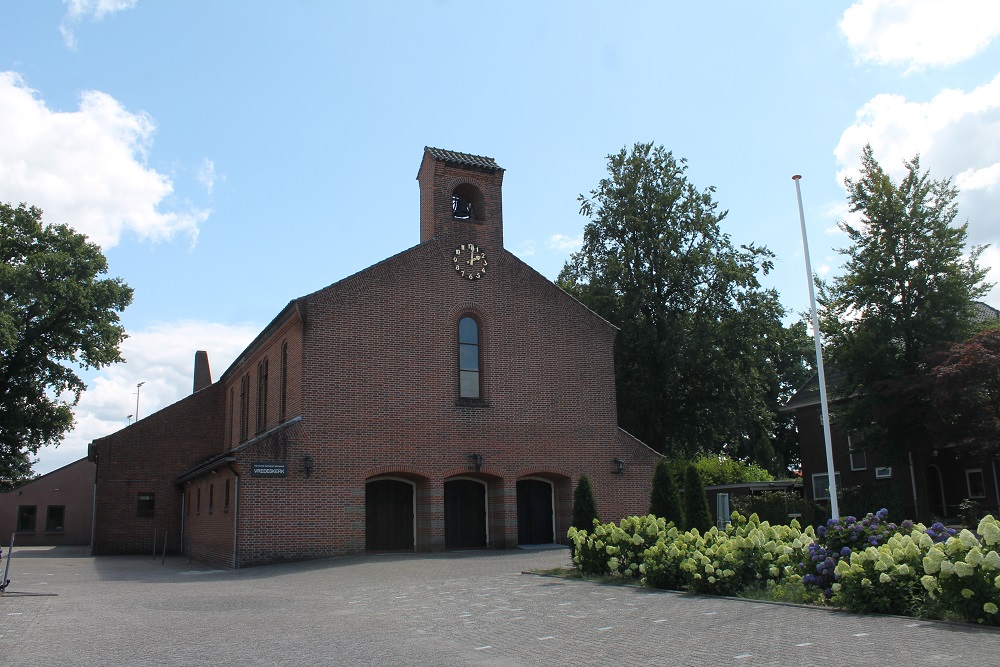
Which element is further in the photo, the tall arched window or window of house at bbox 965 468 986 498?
window of house at bbox 965 468 986 498

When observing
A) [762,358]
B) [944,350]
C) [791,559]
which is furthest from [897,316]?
[791,559]

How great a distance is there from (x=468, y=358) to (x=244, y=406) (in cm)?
1175

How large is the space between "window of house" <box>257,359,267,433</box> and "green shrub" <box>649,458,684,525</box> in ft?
48.1

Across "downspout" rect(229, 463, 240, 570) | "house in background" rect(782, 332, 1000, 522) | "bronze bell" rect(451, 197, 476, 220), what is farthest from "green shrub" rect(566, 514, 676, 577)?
"house in background" rect(782, 332, 1000, 522)

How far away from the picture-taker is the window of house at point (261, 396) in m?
28.9

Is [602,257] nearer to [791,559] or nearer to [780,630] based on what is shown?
[791,559]

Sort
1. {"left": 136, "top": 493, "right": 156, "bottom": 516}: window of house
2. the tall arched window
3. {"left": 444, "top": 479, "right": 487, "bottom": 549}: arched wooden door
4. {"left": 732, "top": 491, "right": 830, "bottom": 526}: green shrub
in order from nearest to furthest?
{"left": 444, "top": 479, "right": 487, "bottom": 549}: arched wooden door, the tall arched window, {"left": 732, "top": 491, "right": 830, "bottom": 526}: green shrub, {"left": 136, "top": 493, "right": 156, "bottom": 516}: window of house

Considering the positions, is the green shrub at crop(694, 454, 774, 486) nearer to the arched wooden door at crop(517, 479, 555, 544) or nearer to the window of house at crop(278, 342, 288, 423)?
the arched wooden door at crop(517, 479, 555, 544)

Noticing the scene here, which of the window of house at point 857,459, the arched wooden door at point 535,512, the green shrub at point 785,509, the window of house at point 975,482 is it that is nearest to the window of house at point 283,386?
the arched wooden door at point 535,512

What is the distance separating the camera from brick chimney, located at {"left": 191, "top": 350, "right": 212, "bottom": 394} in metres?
48.2

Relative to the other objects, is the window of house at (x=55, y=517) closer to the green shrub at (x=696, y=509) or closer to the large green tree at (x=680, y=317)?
the large green tree at (x=680, y=317)

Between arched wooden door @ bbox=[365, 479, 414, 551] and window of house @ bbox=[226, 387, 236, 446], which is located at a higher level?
window of house @ bbox=[226, 387, 236, 446]

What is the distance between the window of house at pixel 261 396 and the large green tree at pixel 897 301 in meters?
21.7

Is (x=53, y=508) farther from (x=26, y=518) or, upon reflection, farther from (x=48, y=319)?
(x=48, y=319)
